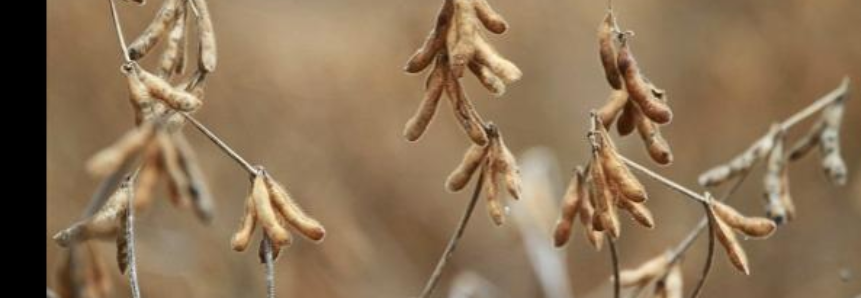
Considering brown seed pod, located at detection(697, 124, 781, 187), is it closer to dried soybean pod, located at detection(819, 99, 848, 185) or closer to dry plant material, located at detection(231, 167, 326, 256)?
dried soybean pod, located at detection(819, 99, 848, 185)

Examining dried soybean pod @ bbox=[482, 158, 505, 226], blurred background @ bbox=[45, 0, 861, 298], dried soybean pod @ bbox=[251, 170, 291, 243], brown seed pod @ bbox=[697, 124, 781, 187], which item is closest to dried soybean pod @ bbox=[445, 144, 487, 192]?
dried soybean pod @ bbox=[482, 158, 505, 226]

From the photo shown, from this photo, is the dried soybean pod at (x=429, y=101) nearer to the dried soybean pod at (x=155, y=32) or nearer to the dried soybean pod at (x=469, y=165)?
the dried soybean pod at (x=469, y=165)

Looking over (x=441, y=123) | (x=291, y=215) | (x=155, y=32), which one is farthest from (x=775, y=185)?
(x=441, y=123)

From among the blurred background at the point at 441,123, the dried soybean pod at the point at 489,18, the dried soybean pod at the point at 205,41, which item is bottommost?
the dried soybean pod at the point at 489,18

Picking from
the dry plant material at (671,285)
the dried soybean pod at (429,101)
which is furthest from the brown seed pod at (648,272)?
the dried soybean pod at (429,101)

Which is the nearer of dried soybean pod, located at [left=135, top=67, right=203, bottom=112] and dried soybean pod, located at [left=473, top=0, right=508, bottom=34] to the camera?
dried soybean pod, located at [left=135, top=67, right=203, bottom=112]

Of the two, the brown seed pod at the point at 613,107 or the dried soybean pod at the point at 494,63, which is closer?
the dried soybean pod at the point at 494,63
